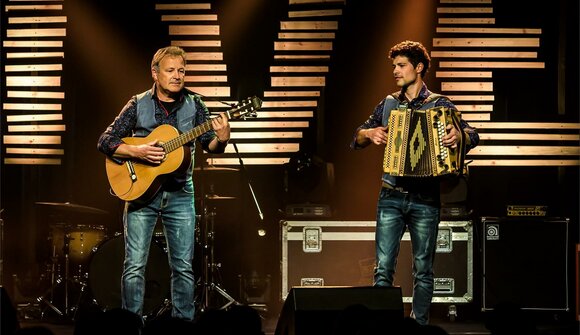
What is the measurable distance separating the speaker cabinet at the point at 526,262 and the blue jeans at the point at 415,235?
2.66 metres

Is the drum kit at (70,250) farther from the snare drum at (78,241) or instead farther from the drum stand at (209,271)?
the drum stand at (209,271)

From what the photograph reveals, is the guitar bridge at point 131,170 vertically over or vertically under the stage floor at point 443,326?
over

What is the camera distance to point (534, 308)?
8844mm

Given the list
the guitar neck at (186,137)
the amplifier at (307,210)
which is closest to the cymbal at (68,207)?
the amplifier at (307,210)

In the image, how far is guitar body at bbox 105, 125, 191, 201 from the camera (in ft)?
20.4

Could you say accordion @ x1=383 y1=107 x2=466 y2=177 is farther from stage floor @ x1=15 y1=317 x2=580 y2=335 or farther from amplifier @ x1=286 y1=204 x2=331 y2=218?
amplifier @ x1=286 y1=204 x2=331 y2=218

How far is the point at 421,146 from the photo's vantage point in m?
6.19

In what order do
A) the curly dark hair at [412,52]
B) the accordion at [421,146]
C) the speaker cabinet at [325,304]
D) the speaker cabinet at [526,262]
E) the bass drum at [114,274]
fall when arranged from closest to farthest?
the speaker cabinet at [325,304] → the accordion at [421,146] → the curly dark hair at [412,52] → the bass drum at [114,274] → the speaker cabinet at [526,262]

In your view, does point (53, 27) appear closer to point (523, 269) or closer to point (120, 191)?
point (120, 191)

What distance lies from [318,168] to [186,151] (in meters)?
3.00

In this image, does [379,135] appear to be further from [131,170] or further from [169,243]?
[131,170]

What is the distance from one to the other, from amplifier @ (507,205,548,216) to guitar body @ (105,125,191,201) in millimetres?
4029

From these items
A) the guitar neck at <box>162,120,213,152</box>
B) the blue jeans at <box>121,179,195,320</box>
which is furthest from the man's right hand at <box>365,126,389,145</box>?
the blue jeans at <box>121,179,195,320</box>

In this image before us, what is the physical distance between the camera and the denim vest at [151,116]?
6391mm
